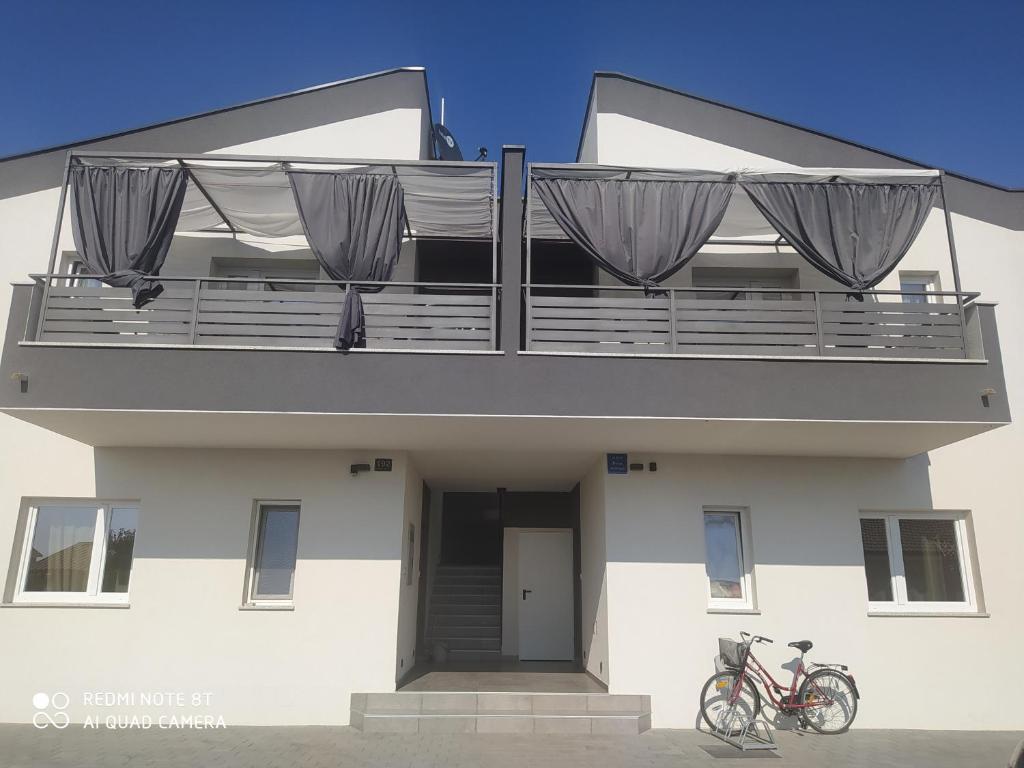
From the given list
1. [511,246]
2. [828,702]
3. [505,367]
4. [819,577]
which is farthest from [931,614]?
[511,246]

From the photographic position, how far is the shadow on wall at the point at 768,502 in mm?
8227

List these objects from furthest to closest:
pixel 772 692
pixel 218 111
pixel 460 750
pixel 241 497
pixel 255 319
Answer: pixel 218 111 < pixel 241 497 < pixel 772 692 < pixel 255 319 < pixel 460 750

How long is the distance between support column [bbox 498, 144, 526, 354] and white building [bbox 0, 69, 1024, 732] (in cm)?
3

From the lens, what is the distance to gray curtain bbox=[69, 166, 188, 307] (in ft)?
24.0

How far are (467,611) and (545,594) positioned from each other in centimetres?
176

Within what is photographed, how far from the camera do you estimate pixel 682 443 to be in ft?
25.9

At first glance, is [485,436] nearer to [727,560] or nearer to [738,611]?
[727,560]

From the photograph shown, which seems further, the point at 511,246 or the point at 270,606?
the point at 270,606

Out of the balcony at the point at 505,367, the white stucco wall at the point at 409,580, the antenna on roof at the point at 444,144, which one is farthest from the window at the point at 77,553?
the antenna on roof at the point at 444,144

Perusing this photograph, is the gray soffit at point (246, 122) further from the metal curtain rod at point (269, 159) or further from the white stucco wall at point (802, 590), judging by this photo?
the white stucco wall at point (802, 590)

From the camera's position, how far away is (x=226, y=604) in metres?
7.98

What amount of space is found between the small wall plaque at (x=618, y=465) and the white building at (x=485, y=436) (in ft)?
0.08

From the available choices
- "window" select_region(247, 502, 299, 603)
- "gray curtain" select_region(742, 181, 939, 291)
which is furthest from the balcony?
"window" select_region(247, 502, 299, 603)

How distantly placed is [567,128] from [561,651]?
881 centimetres
